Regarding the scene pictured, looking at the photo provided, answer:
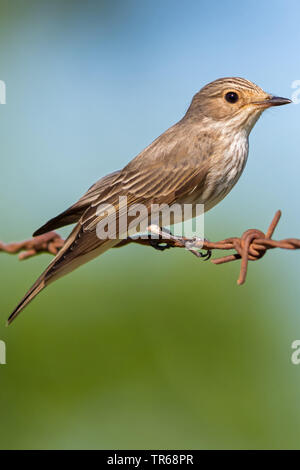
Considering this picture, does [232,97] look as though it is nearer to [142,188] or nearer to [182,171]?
[182,171]

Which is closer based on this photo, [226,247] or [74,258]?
[226,247]

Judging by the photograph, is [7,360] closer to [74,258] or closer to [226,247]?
[74,258]

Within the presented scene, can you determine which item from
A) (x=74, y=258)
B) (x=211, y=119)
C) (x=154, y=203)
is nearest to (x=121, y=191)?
(x=154, y=203)

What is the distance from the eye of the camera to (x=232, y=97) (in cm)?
497

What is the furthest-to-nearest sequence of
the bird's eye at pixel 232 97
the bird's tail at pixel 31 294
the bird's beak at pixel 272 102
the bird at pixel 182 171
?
1. the bird's eye at pixel 232 97
2. the bird's beak at pixel 272 102
3. the bird at pixel 182 171
4. the bird's tail at pixel 31 294

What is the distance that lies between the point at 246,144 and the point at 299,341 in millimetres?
1673

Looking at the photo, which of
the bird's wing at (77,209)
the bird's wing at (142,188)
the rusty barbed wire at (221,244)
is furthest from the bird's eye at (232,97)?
the rusty barbed wire at (221,244)

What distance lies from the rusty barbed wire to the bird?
0.11 meters

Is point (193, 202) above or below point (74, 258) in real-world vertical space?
above

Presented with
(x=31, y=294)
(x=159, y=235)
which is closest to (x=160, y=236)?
(x=159, y=235)

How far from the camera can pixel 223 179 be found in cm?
458

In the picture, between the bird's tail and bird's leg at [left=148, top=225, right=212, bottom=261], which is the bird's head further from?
the bird's tail

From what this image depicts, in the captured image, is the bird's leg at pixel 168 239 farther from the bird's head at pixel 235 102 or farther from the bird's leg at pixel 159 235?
the bird's head at pixel 235 102

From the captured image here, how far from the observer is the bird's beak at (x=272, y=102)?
4.73m
